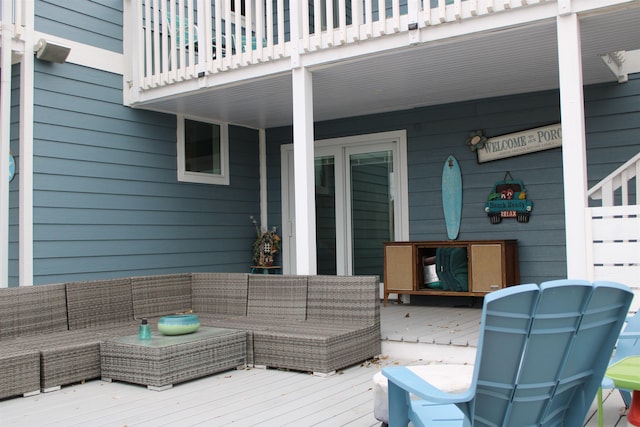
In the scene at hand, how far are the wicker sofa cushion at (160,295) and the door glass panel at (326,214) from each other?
236 cm

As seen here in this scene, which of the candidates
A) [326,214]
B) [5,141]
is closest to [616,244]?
[326,214]

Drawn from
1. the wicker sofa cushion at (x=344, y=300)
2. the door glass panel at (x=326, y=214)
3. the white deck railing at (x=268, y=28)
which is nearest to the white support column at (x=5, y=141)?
the white deck railing at (x=268, y=28)

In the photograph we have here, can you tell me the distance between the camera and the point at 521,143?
242 inches

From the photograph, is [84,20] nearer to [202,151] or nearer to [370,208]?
[202,151]

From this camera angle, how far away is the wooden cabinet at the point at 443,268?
5.84m

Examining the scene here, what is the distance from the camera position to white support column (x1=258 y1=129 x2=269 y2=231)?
783cm

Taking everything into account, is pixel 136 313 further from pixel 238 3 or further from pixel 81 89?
pixel 238 3

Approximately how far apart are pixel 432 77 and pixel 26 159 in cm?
372

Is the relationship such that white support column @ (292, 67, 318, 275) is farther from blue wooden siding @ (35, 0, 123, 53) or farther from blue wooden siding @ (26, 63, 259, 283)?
blue wooden siding @ (35, 0, 123, 53)

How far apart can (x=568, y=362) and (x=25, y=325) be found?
3688mm

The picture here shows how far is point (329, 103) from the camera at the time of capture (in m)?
6.55

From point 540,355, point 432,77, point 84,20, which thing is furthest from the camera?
point 84,20

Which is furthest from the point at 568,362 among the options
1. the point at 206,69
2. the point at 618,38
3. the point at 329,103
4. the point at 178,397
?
the point at 329,103

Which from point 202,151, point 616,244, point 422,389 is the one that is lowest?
point 422,389
